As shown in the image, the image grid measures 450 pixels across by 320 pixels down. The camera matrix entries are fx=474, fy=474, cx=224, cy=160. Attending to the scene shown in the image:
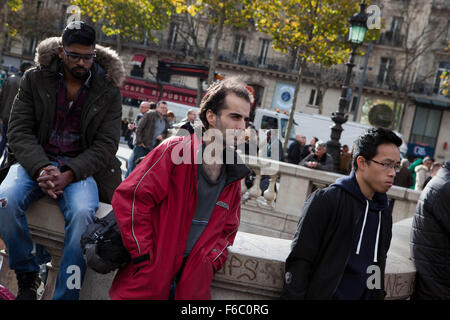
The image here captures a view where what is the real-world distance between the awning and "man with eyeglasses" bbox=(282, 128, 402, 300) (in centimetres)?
3885

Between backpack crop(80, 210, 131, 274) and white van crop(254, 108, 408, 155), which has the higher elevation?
white van crop(254, 108, 408, 155)

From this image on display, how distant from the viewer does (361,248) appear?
7.89 feet

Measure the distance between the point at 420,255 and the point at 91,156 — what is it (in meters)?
2.12

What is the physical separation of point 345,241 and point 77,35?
189cm

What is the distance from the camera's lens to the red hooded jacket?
6.89 feet

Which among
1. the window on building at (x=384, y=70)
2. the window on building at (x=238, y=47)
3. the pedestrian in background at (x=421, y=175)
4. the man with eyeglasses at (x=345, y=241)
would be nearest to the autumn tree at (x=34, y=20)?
the window on building at (x=238, y=47)

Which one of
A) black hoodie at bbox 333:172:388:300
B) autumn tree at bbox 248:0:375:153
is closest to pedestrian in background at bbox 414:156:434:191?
autumn tree at bbox 248:0:375:153

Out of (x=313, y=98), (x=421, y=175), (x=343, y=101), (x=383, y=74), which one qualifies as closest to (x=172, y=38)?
(x=313, y=98)

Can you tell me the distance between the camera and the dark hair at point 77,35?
2.77m

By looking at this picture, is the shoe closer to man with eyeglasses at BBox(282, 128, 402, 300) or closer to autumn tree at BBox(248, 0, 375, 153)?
man with eyeglasses at BBox(282, 128, 402, 300)

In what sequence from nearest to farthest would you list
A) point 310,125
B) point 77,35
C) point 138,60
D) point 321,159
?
point 77,35 < point 321,159 < point 310,125 < point 138,60

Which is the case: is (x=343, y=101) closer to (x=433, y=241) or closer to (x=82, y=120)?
(x=433, y=241)
